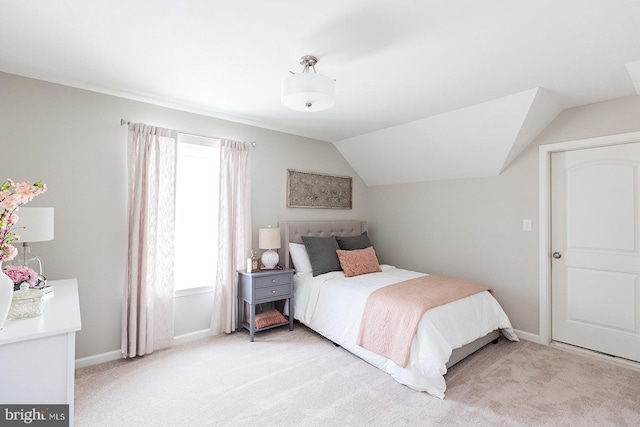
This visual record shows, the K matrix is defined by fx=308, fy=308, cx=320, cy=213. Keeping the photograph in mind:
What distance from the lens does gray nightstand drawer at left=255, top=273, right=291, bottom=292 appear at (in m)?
3.22

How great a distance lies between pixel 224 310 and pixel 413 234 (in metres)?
2.66

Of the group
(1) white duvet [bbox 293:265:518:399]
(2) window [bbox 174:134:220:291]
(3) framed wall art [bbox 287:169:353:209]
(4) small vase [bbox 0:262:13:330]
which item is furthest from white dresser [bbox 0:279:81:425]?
(3) framed wall art [bbox 287:169:353:209]

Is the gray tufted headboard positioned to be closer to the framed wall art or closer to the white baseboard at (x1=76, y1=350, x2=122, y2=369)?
the framed wall art

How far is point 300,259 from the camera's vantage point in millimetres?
3709

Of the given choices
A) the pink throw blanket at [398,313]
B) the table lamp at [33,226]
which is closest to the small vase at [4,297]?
the table lamp at [33,226]

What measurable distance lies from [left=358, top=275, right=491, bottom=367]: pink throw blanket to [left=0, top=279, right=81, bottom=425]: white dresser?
6.56 ft

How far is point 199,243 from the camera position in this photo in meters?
3.32

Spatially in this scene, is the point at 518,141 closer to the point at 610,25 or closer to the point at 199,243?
the point at 610,25

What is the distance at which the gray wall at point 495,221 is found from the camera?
295cm

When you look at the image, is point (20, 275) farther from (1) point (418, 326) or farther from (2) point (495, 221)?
(2) point (495, 221)

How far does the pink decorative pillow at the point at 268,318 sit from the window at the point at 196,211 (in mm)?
645

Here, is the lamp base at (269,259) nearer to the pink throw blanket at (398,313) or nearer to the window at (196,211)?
the window at (196,211)

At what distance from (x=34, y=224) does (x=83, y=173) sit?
3.01 feet

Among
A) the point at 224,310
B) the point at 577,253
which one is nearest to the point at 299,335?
the point at 224,310
